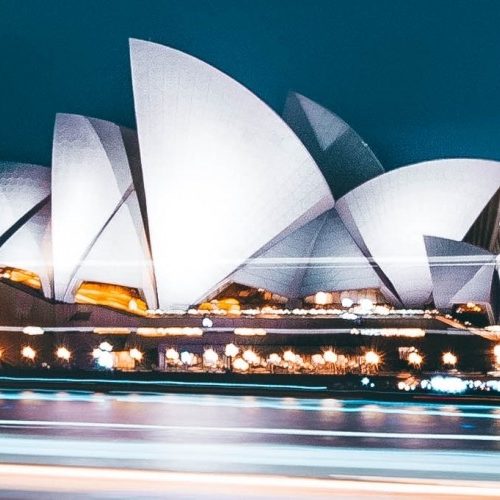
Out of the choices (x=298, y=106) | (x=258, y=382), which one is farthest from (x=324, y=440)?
(x=298, y=106)

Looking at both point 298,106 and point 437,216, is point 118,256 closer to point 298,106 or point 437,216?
point 298,106

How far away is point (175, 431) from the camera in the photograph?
5.41 meters

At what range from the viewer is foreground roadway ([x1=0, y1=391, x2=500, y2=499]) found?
3504 millimetres

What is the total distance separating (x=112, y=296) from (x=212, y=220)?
525 centimetres

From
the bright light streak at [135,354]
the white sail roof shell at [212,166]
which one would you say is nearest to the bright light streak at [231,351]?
the bright light streak at [135,354]

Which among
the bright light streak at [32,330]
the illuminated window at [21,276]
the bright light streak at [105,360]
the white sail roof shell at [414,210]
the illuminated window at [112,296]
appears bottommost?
the bright light streak at [105,360]

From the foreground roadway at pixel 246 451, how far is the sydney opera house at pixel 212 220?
1654 cm

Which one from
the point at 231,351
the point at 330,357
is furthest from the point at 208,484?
the point at 231,351

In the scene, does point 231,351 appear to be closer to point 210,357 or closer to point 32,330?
point 210,357

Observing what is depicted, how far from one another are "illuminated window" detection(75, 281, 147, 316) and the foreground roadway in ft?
60.8

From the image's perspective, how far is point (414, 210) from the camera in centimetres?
2441

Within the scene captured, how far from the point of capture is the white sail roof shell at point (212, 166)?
22766 millimetres

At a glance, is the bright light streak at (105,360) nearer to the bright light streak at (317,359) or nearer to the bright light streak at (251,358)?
the bright light streak at (251,358)

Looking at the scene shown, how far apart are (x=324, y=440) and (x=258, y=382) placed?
7.42 metres
